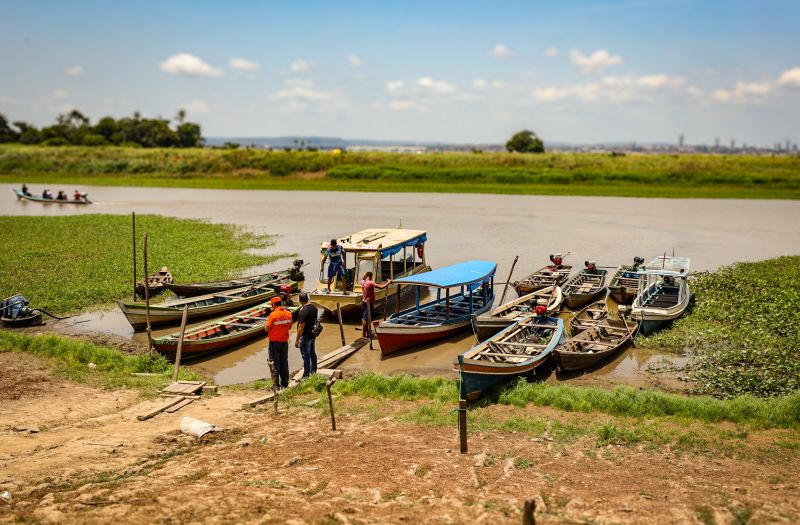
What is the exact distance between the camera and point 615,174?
214ft

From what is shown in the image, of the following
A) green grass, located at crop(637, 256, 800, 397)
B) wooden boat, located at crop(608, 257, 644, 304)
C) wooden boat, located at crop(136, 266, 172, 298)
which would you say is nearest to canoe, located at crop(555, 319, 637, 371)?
green grass, located at crop(637, 256, 800, 397)

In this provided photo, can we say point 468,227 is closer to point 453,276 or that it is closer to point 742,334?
point 453,276

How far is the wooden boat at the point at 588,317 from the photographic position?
17.7 m

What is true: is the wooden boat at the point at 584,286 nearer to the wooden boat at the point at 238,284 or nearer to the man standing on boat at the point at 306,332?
the wooden boat at the point at 238,284

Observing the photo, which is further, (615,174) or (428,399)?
(615,174)

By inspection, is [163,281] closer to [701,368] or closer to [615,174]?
[701,368]

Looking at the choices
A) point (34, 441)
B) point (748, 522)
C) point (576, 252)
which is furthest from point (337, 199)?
point (748, 522)

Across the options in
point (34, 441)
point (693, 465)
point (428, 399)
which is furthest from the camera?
point (428, 399)

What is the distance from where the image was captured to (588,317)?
19.1 metres

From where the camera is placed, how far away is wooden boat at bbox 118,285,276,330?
58.4ft

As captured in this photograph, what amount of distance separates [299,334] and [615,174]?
56334 millimetres

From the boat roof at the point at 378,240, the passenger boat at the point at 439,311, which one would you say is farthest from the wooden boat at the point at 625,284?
the boat roof at the point at 378,240

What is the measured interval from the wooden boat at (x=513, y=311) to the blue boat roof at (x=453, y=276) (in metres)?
0.99

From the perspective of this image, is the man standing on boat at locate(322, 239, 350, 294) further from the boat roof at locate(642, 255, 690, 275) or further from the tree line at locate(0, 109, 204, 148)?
the tree line at locate(0, 109, 204, 148)
